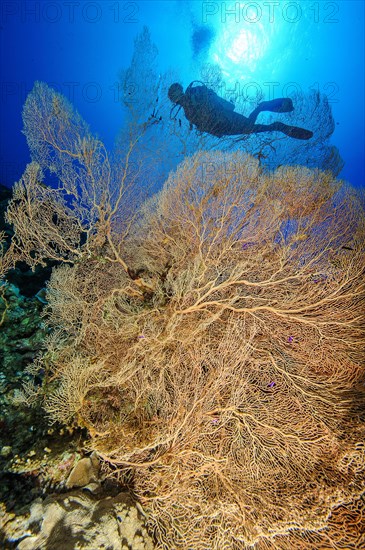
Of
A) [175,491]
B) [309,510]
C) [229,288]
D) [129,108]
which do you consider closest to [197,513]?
[175,491]

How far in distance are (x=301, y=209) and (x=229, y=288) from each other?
1989 millimetres

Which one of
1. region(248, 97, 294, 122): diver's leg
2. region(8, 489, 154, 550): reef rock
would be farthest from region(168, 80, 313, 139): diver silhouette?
region(8, 489, 154, 550): reef rock

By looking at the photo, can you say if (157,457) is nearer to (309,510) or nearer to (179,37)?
(309,510)

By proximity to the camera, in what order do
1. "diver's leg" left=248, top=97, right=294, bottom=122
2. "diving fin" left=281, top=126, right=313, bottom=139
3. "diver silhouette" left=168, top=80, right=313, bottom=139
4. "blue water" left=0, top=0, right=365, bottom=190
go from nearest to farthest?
"diver silhouette" left=168, top=80, right=313, bottom=139 → "diving fin" left=281, top=126, right=313, bottom=139 → "diver's leg" left=248, top=97, right=294, bottom=122 → "blue water" left=0, top=0, right=365, bottom=190

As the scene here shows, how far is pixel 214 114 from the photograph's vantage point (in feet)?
26.0

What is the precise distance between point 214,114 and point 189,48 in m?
40.4

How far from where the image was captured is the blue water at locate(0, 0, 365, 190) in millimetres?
27891

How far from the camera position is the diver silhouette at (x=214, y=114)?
25.6 feet

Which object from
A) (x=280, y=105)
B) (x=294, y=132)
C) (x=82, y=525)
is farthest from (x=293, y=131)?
(x=82, y=525)

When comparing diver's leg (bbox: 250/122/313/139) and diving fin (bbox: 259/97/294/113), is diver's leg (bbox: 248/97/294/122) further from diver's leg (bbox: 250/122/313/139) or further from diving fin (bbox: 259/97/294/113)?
diver's leg (bbox: 250/122/313/139)

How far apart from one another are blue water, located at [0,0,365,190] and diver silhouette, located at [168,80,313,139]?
15568 mm

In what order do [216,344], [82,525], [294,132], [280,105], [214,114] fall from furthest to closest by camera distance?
[280,105], [294,132], [214,114], [216,344], [82,525]

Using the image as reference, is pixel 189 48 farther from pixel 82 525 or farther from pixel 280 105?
pixel 82 525

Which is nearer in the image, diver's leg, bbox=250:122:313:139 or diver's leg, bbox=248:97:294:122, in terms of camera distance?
diver's leg, bbox=250:122:313:139
